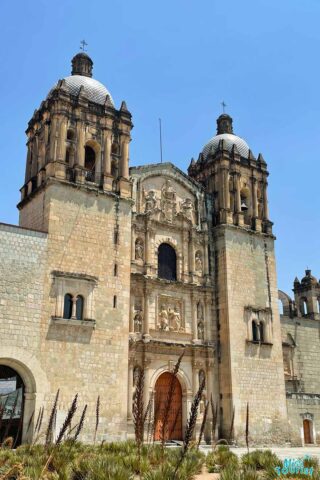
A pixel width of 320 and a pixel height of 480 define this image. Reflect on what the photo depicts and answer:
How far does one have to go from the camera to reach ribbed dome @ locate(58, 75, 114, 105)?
907 inches

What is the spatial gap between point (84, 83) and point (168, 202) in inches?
261

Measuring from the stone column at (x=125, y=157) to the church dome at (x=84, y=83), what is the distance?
6.34 feet

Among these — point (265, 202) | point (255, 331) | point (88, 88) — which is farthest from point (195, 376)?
point (88, 88)

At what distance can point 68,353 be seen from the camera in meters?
18.3

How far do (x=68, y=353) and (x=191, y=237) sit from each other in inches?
345

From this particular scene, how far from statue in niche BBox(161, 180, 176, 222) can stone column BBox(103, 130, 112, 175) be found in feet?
11.1

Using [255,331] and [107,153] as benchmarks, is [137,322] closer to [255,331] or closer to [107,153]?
[255,331]

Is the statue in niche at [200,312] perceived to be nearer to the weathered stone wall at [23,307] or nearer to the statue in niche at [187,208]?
the statue in niche at [187,208]

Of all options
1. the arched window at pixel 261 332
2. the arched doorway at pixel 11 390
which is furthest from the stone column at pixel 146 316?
the arched window at pixel 261 332

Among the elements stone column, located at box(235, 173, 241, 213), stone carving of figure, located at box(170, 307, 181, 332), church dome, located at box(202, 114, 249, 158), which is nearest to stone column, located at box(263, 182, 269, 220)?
stone column, located at box(235, 173, 241, 213)

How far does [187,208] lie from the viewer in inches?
981

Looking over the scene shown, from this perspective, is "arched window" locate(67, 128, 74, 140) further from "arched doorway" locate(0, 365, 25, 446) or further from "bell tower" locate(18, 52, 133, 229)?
"arched doorway" locate(0, 365, 25, 446)

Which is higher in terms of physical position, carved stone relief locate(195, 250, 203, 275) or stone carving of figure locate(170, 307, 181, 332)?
carved stone relief locate(195, 250, 203, 275)

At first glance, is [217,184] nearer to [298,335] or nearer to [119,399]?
[298,335]
